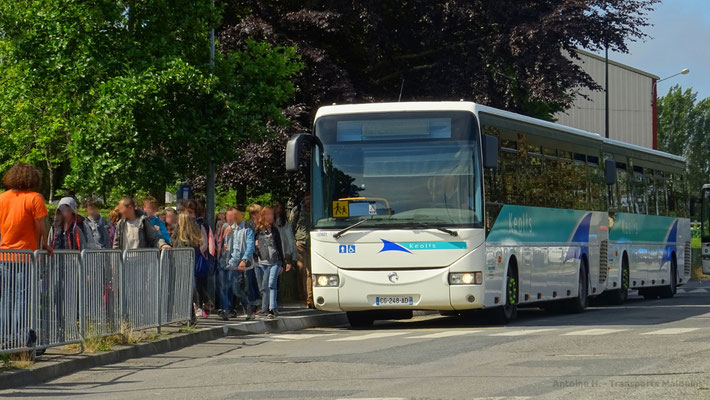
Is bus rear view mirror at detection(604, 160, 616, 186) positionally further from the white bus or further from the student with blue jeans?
the student with blue jeans

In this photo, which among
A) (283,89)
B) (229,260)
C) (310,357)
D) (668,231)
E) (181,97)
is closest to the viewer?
(310,357)

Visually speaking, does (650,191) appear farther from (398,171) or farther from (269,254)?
(398,171)

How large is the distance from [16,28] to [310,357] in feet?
37.9

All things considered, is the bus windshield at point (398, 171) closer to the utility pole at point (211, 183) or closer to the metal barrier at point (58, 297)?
the utility pole at point (211, 183)

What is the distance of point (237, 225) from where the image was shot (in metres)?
19.4

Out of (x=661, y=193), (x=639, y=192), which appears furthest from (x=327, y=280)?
(x=661, y=193)

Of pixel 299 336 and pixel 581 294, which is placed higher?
pixel 581 294

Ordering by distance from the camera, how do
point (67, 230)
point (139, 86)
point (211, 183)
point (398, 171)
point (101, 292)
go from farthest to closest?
point (211, 183), point (139, 86), point (398, 171), point (67, 230), point (101, 292)

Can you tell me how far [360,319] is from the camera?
19.6 metres

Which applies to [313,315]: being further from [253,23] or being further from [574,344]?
[253,23]

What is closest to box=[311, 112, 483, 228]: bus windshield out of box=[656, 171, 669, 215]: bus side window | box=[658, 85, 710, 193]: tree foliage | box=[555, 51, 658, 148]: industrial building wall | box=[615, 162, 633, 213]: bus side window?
box=[615, 162, 633, 213]: bus side window

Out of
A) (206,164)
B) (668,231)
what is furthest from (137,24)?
(668,231)

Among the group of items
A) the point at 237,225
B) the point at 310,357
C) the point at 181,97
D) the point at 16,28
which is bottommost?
the point at 310,357

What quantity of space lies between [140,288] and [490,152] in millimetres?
5409
